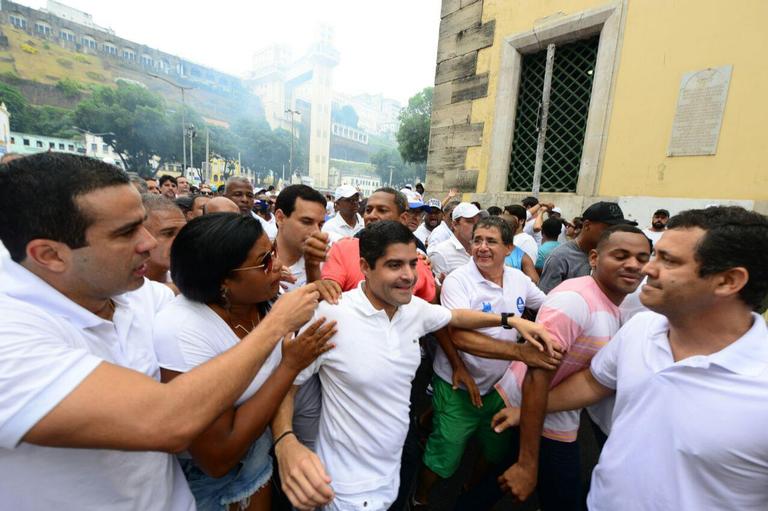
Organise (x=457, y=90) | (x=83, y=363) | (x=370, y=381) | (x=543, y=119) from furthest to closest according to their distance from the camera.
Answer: (x=457, y=90)
(x=543, y=119)
(x=370, y=381)
(x=83, y=363)

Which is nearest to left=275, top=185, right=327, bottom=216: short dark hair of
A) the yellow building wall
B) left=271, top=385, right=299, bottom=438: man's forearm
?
left=271, top=385, right=299, bottom=438: man's forearm

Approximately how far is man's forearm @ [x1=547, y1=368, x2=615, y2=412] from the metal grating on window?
201 inches

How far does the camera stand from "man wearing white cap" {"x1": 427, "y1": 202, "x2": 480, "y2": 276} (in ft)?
13.5

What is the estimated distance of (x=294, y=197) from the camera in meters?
2.95

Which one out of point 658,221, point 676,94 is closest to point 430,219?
point 658,221

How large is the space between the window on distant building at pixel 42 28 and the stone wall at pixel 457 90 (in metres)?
95.1

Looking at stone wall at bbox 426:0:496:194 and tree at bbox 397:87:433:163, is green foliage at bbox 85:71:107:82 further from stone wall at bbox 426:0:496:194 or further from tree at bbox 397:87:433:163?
stone wall at bbox 426:0:496:194

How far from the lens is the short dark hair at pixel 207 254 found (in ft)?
5.03

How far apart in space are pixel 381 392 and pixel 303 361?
1.47 feet

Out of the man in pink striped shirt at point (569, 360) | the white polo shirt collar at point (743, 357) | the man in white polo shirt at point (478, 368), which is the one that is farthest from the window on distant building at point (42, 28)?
the white polo shirt collar at point (743, 357)

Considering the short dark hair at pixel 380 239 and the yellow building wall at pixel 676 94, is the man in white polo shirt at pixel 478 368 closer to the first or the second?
the short dark hair at pixel 380 239

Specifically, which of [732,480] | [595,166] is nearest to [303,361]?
[732,480]

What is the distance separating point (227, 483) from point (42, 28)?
330ft

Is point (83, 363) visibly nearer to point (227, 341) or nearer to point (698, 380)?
point (227, 341)
